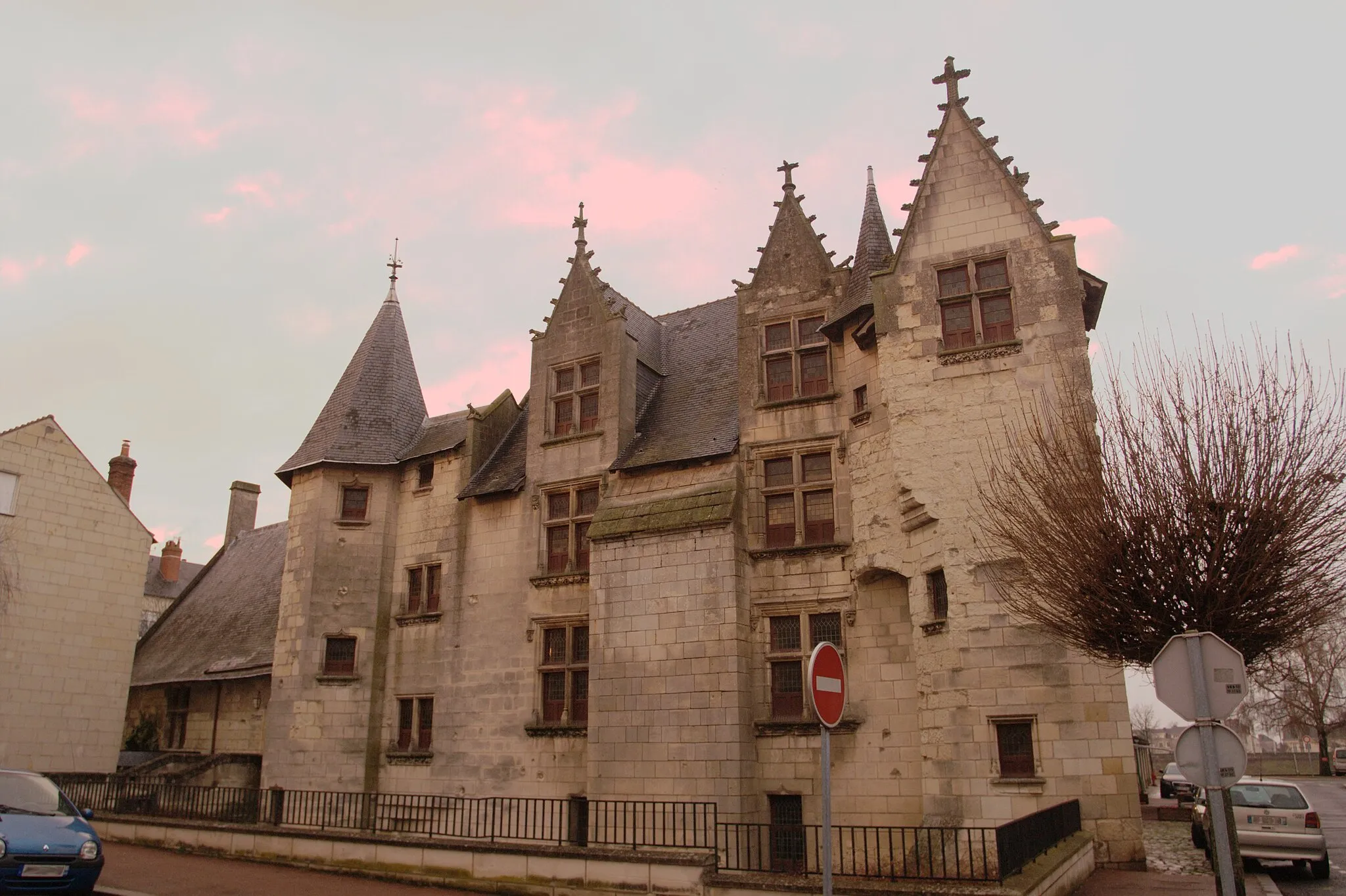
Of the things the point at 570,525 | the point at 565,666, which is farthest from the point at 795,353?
the point at 565,666

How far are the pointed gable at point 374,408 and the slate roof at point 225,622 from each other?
18.3 ft

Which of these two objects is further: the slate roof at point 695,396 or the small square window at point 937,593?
the slate roof at point 695,396

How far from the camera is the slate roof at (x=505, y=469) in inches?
827

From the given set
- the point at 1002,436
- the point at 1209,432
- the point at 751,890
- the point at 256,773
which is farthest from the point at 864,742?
the point at 256,773

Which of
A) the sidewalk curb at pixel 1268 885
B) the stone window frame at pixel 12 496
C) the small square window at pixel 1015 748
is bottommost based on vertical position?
the sidewalk curb at pixel 1268 885

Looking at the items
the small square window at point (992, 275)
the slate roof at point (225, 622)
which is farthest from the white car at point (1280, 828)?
the slate roof at point (225, 622)

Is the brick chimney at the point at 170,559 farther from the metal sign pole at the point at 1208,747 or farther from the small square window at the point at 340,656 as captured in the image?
the metal sign pole at the point at 1208,747

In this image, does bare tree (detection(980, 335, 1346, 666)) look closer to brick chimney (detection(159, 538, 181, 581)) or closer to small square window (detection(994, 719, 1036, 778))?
small square window (detection(994, 719, 1036, 778))

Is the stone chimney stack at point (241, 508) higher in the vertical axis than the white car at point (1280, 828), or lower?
higher

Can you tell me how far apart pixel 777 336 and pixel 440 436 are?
352 inches

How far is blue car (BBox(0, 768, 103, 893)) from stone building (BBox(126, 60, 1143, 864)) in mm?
8271

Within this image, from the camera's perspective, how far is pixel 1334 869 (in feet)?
48.6

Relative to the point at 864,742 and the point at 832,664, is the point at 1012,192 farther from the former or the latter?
the point at 832,664

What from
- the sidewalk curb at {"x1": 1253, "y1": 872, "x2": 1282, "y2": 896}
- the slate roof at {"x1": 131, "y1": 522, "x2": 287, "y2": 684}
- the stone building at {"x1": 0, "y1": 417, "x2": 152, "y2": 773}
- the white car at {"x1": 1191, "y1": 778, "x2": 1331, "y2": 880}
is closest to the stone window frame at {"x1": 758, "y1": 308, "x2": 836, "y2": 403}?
the white car at {"x1": 1191, "y1": 778, "x2": 1331, "y2": 880}
